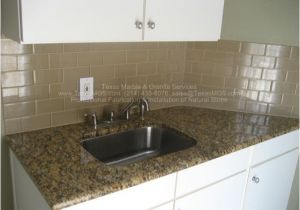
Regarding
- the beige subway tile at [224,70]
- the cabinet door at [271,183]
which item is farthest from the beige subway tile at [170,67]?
the cabinet door at [271,183]

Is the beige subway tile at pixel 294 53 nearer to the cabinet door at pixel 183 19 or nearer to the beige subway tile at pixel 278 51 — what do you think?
the beige subway tile at pixel 278 51

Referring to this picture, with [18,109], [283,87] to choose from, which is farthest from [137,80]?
[283,87]

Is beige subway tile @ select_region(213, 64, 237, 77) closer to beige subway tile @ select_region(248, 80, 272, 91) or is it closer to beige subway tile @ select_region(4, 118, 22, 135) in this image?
beige subway tile @ select_region(248, 80, 272, 91)

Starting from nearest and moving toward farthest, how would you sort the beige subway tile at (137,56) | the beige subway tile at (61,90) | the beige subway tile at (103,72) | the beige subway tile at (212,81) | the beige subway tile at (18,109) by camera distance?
1. the beige subway tile at (18,109)
2. the beige subway tile at (61,90)
3. the beige subway tile at (103,72)
4. the beige subway tile at (137,56)
5. the beige subway tile at (212,81)

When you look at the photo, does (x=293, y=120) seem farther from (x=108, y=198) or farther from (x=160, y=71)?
(x=108, y=198)

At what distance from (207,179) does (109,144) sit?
54 centimetres

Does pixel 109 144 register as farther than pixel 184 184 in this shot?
Yes

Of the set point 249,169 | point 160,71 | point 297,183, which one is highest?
point 160,71

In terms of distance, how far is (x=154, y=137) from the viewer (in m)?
1.64

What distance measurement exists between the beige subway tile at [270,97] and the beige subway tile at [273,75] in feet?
0.33

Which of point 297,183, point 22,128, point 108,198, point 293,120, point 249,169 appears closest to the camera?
point 108,198

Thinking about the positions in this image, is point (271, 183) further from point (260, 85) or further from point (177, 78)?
point (177, 78)

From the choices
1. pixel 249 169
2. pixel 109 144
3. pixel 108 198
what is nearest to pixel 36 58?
pixel 109 144

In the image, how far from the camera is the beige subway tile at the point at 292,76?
1734 mm
